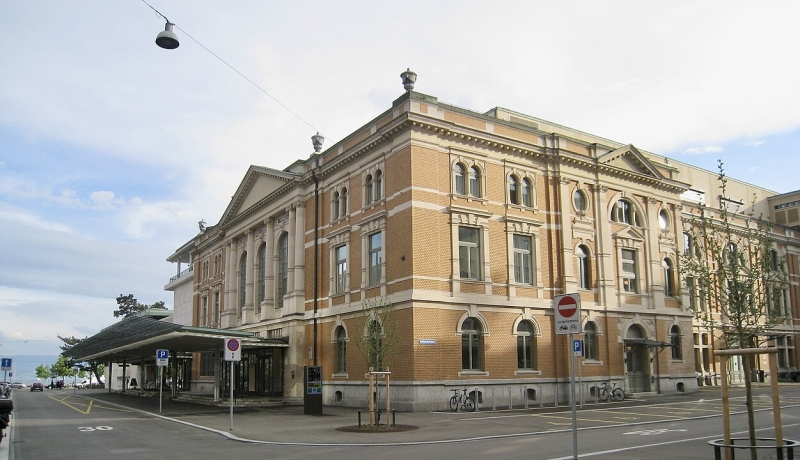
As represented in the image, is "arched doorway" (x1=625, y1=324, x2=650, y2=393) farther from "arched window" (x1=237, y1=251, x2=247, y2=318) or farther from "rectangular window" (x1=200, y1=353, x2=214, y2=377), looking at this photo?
"rectangular window" (x1=200, y1=353, x2=214, y2=377)

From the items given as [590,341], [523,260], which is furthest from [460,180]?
[590,341]

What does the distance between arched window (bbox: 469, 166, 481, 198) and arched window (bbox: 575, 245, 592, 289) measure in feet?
22.9

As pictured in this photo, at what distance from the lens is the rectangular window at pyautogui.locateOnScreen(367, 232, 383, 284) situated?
110 ft

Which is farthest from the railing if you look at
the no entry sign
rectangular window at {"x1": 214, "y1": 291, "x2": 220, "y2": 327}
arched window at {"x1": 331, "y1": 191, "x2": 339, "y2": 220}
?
the no entry sign

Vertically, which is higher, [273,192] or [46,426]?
[273,192]

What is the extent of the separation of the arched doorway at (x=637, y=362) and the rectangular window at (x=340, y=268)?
51.9ft

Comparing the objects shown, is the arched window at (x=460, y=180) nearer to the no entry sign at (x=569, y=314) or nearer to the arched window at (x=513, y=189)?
the arched window at (x=513, y=189)

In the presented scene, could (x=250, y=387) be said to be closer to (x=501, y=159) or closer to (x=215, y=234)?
(x=215, y=234)

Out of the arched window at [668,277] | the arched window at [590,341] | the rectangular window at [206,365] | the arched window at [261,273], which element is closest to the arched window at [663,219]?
the arched window at [668,277]

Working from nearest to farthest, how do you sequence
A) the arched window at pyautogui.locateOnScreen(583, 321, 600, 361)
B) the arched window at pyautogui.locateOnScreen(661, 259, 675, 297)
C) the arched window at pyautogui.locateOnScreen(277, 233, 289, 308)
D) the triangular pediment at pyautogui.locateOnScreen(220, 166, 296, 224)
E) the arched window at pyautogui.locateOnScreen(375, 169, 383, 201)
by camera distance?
1. the arched window at pyautogui.locateOnScreen(375, 169, 383, 201)
2. the arched window at pyautogui.locateOnScreen(583, 321, 600, 361)
3. the arched window at pyautogui.locateOnScreen(661, 259, 675, 297)
4. the triangular pediment at pyautogui.locateOnScreen(220, 166, 296, 224)
5. the arched window at pyautogui.locateOnScreen(277, 233, 289, 308)

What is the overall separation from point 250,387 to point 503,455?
107 feet

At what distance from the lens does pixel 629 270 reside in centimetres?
3888

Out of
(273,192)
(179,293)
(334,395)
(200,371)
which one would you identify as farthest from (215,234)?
(334,395)

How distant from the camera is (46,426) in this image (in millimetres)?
25188
